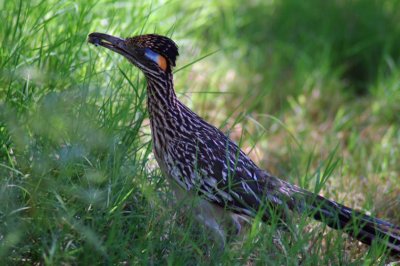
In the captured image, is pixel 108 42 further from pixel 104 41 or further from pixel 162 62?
pixel 162 62

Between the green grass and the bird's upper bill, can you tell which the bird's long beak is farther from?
the green grass

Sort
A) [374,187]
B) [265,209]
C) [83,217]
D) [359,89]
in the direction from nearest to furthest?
[83,217] < [265,209] < [374,187] < [359,89]

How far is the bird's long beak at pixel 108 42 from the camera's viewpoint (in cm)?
465

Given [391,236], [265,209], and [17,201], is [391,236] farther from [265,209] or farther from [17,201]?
[17,201]

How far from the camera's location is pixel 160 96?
4738 millimetres

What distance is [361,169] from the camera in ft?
20.3

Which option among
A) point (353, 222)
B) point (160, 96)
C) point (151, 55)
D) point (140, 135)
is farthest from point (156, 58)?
point (353, 222)

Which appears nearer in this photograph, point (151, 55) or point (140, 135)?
point (151, 55)

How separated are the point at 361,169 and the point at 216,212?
6.37 feet

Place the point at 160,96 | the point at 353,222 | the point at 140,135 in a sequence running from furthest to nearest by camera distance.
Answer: the point at 140,135 → the point at 160,96 → the point at 353,222

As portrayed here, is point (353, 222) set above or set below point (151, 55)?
below

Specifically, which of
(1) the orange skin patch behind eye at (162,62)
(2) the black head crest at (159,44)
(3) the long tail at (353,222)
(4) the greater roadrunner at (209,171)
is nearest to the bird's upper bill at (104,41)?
(4) the greater roadrunner at (209,171)

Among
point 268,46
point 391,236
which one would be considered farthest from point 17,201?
point 268,46

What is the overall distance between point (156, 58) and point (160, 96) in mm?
218
